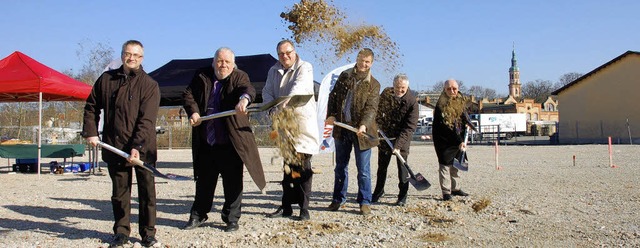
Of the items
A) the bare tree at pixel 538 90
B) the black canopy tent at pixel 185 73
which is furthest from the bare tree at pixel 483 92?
the black canopy tent at pixel 185 73

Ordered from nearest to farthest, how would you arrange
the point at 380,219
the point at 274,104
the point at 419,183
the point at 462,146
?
the point at 274,104 < the point at 380,219 < the point at 419,183 < the point at 462,146

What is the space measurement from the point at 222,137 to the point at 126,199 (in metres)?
1.07

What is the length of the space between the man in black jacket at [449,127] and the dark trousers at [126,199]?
13.9 ft

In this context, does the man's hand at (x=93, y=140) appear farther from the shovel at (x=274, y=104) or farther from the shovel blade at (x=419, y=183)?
the shovel blade at (x=419, y=183)

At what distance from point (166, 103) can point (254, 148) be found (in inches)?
336

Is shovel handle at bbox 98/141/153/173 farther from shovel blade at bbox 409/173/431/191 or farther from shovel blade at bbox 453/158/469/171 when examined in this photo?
shovel blade at bbox 453/158/469/171

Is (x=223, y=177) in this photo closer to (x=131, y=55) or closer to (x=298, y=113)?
(x=298, y=113)

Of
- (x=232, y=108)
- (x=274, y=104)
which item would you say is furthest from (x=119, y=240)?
(x=274, y=104)

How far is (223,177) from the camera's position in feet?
18.4

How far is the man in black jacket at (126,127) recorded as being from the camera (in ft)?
16.1

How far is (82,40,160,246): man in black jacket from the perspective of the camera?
16.1 feet

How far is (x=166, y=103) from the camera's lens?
13.5 metres

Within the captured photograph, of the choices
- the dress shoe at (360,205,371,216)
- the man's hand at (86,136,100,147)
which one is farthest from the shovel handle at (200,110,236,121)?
the dress shoe at (360,205,371,216)

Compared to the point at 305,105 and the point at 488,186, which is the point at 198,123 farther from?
the point at 488,186
